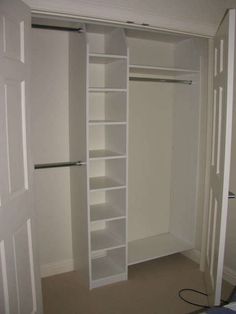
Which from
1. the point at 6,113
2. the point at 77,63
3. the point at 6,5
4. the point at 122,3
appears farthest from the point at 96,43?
the point at 6,113

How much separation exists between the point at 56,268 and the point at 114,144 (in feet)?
4.04

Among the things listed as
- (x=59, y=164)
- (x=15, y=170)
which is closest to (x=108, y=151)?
(x=59, y=164)

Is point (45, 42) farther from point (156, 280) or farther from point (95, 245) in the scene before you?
point (156, 280)

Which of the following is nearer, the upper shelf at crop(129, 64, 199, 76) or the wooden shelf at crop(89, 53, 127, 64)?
the wooden shelf at crop(89, 53, 127, 64)

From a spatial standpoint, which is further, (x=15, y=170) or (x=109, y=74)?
(x=109, y=74)

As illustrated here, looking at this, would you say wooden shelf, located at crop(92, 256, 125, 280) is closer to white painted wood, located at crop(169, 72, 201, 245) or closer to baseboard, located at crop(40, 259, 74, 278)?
baseboard, located at crop(40, 259, 74, 278)

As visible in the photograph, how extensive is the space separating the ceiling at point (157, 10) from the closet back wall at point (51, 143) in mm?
558

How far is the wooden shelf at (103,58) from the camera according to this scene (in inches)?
88.3

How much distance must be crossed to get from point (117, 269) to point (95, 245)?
0.31 m

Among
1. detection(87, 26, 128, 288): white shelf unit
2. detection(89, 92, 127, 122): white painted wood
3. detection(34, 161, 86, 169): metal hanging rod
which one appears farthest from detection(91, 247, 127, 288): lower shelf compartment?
detection(89, 92, 127, 122): white painted wood

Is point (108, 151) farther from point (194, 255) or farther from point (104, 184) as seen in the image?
point (194, 255)

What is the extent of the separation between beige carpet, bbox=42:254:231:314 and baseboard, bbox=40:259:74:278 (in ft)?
0.16

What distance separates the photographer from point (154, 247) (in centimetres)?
286

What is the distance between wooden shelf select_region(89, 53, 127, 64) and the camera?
2243mm
